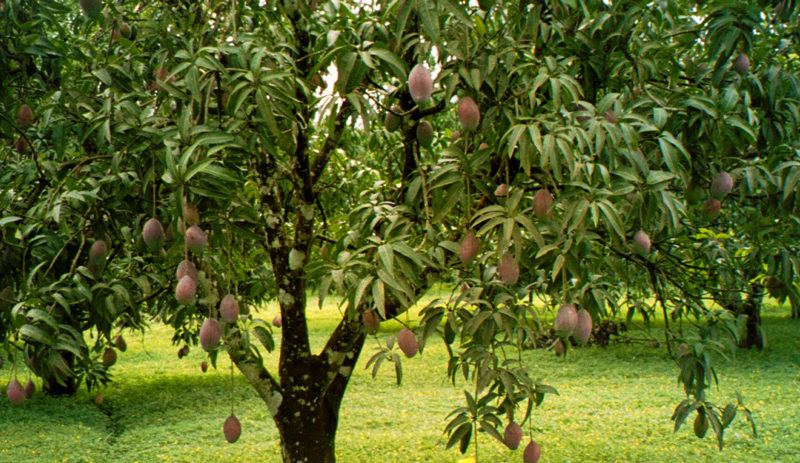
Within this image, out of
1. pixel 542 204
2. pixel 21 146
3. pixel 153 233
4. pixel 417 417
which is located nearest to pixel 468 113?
pixel 542 204

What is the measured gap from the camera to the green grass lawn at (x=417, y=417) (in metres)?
4.68

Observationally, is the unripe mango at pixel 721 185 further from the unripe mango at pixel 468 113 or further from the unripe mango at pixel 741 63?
the unripe mango at pixel 468 113

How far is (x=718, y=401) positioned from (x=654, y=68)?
5.04 meters

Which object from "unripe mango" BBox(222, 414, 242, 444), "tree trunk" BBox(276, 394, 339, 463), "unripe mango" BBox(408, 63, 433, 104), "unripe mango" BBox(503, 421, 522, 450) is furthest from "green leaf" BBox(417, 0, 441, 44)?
"tree trunk" BBox(276, 394, 339, 463)

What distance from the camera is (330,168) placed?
13.2ft

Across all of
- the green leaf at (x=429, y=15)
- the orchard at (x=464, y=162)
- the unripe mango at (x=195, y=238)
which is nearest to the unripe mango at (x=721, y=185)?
the orchard at (x=464, y=162)

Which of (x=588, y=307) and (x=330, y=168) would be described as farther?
(x=330, y=168)

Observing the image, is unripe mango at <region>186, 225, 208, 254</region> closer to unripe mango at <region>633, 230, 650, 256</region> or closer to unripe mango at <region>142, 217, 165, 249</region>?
unripe mango at <region>142, 217, 165, 249</region>

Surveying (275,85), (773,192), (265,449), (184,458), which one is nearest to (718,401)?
(265,449)

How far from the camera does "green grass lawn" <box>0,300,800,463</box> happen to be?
468 cm

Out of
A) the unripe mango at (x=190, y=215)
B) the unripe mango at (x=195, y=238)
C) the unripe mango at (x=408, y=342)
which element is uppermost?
the unripe mango at (x=190, y=215)

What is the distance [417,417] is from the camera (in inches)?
230

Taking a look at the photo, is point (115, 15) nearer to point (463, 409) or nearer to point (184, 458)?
point (463, 409)

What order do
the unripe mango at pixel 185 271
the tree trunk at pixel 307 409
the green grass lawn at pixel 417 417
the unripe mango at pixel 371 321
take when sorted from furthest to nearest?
the green grass lawn at pixel 417 417 < the tree trunk at pixel 307 409 < the unripe mango at pixel 371 321 < the unripe mango at pixel 185 271
